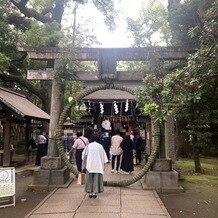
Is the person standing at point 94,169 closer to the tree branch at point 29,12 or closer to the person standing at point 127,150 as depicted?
the person standing at point 127,150

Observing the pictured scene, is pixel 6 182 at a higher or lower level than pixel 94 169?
lower

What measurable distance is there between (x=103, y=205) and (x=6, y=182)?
2.71 m

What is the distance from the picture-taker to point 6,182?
841 cm

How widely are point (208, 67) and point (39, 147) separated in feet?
42.1

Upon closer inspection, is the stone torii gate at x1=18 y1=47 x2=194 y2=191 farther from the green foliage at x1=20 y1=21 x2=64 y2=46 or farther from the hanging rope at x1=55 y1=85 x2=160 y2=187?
the green foliage at x1=20 y1=21 x2=64 y2=46

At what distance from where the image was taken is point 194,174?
14.9m

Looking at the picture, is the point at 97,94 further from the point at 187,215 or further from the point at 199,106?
the point at 187,215

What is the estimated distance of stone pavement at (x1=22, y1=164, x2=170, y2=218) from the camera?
7.41m

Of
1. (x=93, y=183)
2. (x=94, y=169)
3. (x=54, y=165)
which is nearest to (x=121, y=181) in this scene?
(x=93, y=183)

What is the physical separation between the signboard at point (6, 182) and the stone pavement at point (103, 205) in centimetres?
93

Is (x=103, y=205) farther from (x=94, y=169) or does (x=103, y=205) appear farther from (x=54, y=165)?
(x=54, y=165)

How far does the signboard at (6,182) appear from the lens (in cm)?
829

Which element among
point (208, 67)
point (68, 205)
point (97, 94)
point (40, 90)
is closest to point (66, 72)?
point (68, 205)

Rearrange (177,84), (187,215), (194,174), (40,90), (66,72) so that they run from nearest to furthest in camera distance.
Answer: (177,84) < (187,215) < (66,72) < (194,174) < (40,90)
